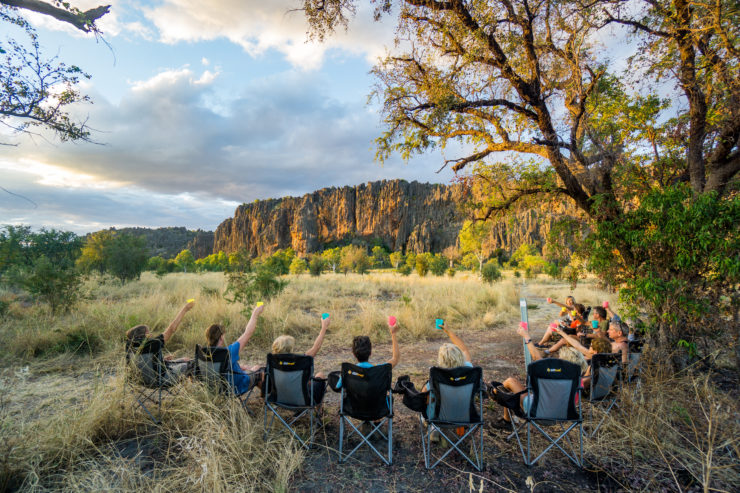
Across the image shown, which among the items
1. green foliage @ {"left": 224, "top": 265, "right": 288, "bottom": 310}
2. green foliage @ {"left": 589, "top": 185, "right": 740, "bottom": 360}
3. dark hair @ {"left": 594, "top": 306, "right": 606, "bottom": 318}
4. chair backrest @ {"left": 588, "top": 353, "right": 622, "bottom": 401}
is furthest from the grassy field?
green foliage @ {"left": 224, "top": 265, "right": 288, "bottom": 310}

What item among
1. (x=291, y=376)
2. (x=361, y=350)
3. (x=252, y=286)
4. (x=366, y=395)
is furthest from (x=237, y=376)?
(x=252, y=286)

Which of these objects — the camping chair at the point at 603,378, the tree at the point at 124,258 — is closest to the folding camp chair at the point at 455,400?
the camping chair at the point at 603,378

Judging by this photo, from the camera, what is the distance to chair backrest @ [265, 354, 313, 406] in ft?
11.5

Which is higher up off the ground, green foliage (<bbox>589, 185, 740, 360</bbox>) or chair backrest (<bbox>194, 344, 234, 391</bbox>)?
green foliage (<bbox>589, 185, 740, 360</bbox>)

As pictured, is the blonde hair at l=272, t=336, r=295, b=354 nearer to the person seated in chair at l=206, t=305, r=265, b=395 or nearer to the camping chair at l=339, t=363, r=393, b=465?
the person seated in chair at l=206, t=305, r=265, b=395

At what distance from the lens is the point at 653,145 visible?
724 cm

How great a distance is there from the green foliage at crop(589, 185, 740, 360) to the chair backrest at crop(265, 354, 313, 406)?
15.1 ft

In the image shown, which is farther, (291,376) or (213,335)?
(213,335)

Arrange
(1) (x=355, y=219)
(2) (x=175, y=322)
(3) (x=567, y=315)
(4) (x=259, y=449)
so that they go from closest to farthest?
(4) (x=259, y=449) → (2) (x=175, y=322) → (3) (x=567, y=315) → (1) (x=355, y=219)

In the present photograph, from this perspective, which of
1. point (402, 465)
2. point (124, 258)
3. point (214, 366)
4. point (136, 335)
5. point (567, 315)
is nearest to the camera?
point (402, 465)

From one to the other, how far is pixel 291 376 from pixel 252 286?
7.62 meters

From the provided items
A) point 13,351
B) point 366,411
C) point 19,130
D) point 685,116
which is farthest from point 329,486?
point 685,116

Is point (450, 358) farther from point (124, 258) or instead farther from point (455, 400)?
point (124, 258)

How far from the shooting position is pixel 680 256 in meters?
4.15
